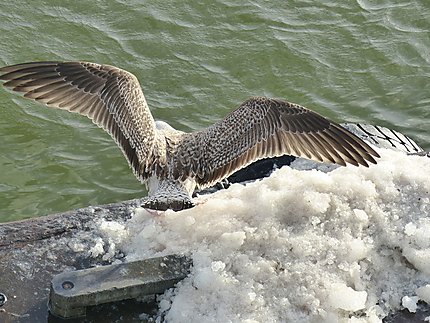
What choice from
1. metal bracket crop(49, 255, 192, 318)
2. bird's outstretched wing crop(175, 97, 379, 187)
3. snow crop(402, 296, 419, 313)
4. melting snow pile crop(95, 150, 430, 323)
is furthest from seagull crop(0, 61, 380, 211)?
snow crop(402, 296, 419, 313)

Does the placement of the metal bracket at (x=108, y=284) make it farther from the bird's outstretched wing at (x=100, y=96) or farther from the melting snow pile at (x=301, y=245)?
the bird's outstretched wing at (x=100, y=96)

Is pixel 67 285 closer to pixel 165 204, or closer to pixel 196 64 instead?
pixel 165 204

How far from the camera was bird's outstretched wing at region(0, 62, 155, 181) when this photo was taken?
17.1ft

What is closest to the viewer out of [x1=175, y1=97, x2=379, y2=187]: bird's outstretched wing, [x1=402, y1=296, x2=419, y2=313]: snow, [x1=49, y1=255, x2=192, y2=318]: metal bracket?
[x1=49, y1=255, x2=192, y2=318]: metal bracket

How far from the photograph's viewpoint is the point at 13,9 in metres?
8.22

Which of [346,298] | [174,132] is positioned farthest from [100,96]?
[346,298]

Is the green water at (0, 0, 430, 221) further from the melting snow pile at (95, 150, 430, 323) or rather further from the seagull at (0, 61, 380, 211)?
the melting snow pile at (95, 150, 430, 323)

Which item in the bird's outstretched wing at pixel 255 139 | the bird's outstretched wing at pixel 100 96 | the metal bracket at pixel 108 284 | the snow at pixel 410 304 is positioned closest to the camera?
the metal bracket at pixel 108 284

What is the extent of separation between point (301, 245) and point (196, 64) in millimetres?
4266

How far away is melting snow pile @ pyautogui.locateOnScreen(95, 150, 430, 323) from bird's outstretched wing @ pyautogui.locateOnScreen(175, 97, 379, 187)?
24.0 inches

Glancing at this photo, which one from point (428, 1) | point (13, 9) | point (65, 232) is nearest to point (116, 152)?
point (13, 9)

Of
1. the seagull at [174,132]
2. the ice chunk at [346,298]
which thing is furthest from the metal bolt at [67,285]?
the seagull at [174,132]

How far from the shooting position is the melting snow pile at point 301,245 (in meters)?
3.53

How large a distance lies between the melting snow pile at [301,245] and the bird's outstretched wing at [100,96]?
1.05 metres
